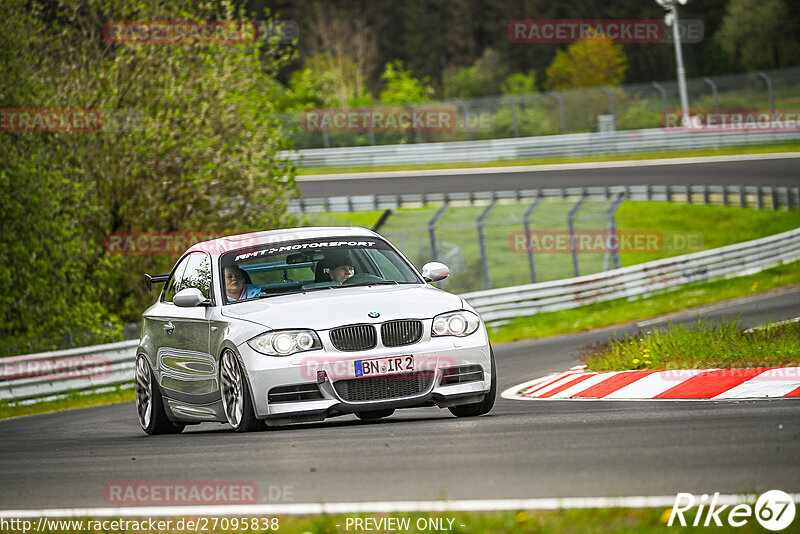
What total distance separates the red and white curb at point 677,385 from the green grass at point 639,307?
34.9ft

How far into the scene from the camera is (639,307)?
24.0m

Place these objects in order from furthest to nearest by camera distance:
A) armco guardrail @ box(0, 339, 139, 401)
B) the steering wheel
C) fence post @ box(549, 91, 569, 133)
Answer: fence post @ box(549, 91, 569, 133), armco guardrail @ box(0, 339, 139, 401), the steering wheel

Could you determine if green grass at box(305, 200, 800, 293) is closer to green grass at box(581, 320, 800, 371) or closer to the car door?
green grass at box(581, 320, 800, 371)

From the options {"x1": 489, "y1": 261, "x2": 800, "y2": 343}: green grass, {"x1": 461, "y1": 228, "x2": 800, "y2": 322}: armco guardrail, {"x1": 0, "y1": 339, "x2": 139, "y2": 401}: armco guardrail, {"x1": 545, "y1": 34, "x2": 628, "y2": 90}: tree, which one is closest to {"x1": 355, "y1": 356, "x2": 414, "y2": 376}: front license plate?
{"x1": 0, "y1": 339, "x2": 139, "y2": 401}: armco guardrail

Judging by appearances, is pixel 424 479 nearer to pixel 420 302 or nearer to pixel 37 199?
pixel 420 302

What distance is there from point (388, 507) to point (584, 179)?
35239mm

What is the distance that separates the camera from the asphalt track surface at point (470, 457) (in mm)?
5645

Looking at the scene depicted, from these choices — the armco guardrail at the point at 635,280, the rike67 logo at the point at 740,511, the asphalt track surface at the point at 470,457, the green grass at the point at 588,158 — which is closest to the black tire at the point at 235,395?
the asphalt track surface at the point at 470,457

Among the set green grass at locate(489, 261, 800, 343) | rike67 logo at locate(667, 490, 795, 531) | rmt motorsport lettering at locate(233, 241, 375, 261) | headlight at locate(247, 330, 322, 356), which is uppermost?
rmt motorsport lettering at locate(233, 241, 375, 261)

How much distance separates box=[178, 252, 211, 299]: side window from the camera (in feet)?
32.4

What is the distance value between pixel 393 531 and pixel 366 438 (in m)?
2.99

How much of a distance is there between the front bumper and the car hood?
16 cm

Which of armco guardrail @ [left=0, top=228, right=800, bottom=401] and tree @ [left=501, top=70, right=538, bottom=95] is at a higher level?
tree @ [left=501, top=70, right=538, bottom=95]

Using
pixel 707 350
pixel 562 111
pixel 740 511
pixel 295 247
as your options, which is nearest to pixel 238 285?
pixel 295 247
